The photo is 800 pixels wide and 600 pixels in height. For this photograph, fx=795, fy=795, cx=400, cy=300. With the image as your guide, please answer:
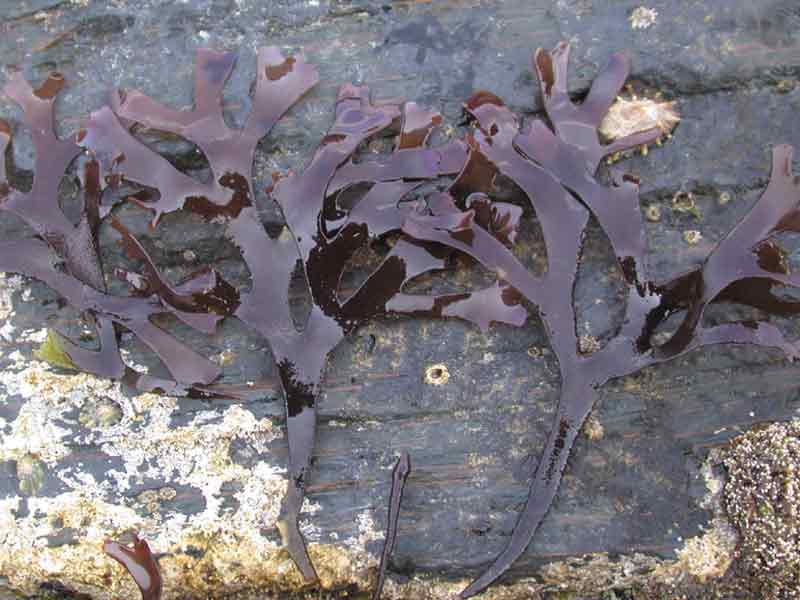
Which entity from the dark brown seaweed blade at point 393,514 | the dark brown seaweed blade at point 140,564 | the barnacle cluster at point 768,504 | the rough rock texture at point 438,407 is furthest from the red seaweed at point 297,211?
the barnacle cluster at point 768,504

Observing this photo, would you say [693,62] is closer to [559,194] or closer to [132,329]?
[559,194]

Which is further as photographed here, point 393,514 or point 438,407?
point 438,407

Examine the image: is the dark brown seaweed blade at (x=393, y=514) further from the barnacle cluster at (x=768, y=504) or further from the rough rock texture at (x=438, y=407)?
the barnacle cluster at (x=768, y=504)

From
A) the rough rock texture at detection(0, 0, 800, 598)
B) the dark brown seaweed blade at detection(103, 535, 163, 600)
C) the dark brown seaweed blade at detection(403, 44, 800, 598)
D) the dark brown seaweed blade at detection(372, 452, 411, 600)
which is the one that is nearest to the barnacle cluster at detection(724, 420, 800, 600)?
the rough rock texture at detection(0, 0, 800, 598)

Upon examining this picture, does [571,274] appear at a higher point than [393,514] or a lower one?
higher

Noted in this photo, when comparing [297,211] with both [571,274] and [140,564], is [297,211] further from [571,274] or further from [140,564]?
[140,564]

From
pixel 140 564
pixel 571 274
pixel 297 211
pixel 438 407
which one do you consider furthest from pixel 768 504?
pixel 140 564
